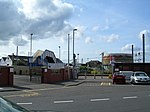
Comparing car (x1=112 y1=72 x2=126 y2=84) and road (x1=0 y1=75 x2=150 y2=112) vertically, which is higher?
car (x1=112 y1=72 x2=126 y2=84)

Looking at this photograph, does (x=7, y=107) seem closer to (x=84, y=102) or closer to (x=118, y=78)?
(x=84, y=102)

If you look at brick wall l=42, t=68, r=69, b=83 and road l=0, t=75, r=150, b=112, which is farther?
brick wall l=42, t=68, r=69, b=83

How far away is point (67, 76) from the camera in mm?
48562

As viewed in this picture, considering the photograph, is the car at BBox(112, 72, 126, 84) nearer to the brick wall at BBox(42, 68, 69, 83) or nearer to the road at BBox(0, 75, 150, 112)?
the brick wall at BBox(42, 68, 69, 83)

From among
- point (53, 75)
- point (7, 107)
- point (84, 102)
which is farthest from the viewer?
point (53, 75)

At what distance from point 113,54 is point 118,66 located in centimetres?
5296

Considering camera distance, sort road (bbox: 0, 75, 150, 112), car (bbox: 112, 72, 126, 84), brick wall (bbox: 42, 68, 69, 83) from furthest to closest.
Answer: car (bbox: 112, 72, 126, 84) < brick wall (bbox: 42, 68, 69, 83) < road (bbox: 0, 75, 150, 112)

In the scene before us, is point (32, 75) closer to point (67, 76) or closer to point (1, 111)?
point (67, 76)

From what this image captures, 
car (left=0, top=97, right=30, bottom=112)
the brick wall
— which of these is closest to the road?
car (left=0, top=97, right=30, bottom=112)

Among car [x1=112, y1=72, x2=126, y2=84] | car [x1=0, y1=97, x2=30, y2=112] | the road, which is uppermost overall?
car [x1=0, y1=97, x2=30, y2=112]

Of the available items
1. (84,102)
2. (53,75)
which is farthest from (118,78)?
(84,102)

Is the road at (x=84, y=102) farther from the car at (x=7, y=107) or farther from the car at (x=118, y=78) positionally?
the car at (x=118, y=78)

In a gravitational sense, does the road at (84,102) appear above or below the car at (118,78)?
below

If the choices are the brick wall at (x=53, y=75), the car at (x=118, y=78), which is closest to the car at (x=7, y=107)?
the brick wall at (x=53, y=75)
